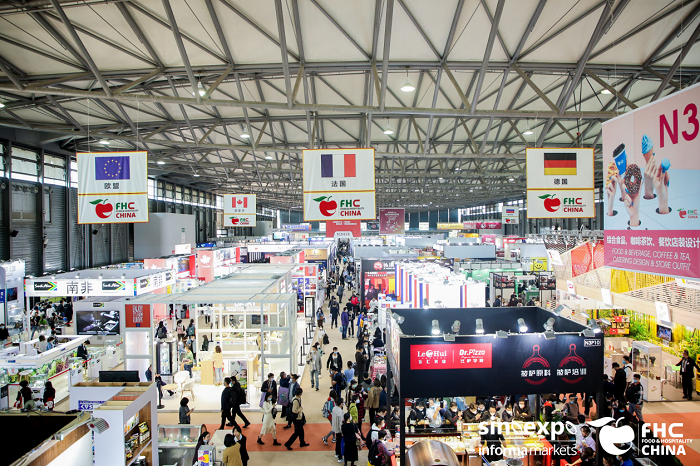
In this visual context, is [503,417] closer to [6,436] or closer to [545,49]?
[6,436]

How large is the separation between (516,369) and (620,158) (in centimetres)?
274

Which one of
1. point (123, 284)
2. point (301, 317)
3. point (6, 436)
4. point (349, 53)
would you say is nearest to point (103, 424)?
point (6, 436)

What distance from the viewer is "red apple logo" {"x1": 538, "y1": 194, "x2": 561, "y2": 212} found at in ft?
25.0

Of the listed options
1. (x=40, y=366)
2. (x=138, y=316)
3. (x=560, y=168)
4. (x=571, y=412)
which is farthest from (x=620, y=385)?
(x=40, y=366)

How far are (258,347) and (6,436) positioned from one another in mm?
8058

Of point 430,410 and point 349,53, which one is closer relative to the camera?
point 430,410

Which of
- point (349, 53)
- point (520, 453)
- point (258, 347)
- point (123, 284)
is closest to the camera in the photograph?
point (520, 453)

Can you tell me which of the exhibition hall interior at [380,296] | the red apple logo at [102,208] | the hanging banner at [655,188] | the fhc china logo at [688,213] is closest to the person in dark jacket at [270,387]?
the exhibition hall interior at [380,296]

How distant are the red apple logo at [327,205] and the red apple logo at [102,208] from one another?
420cm

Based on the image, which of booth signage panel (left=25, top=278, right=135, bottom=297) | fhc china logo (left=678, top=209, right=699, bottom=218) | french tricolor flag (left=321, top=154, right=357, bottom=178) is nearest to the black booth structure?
fhc china logo (left=678, top=209, right=699, bottom=218)

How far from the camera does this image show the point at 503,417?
6.59 m

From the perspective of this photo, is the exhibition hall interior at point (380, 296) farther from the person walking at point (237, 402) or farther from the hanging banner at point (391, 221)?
the hanging banner at point (391, 221)

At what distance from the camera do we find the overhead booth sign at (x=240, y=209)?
15.8 meters

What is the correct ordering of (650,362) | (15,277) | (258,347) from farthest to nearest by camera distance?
(15,277), (258,347), (650,362)
